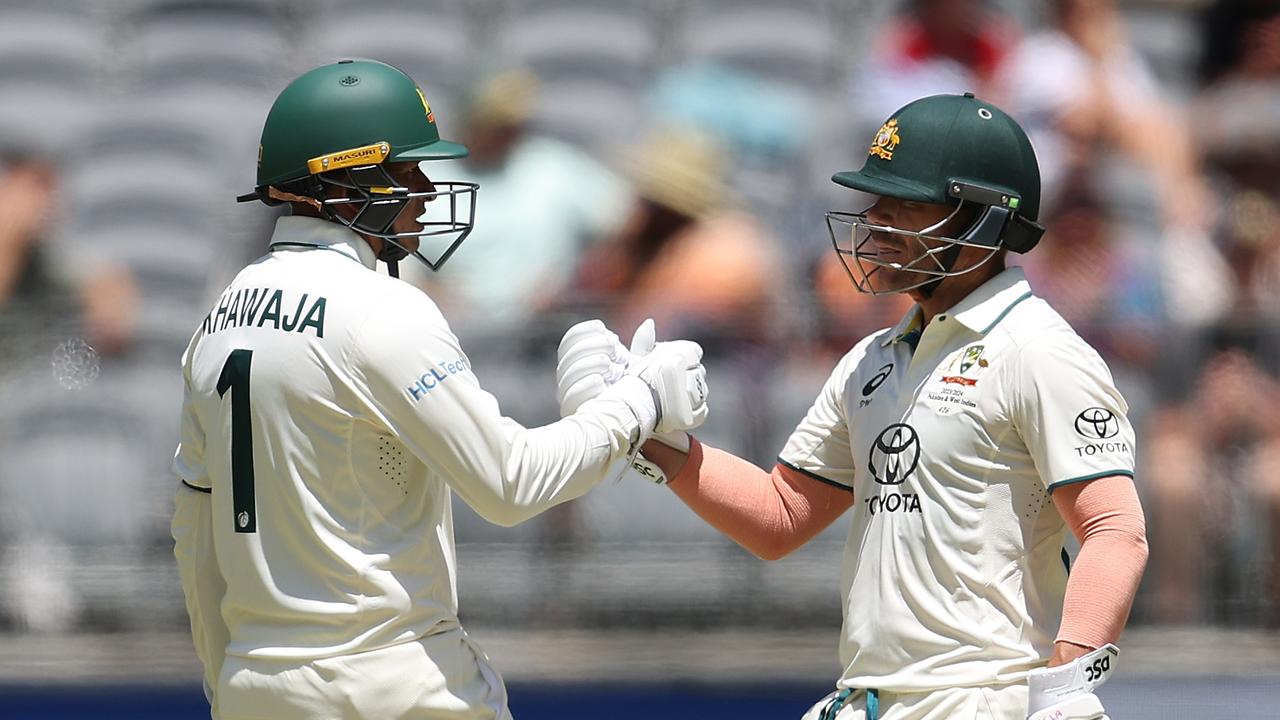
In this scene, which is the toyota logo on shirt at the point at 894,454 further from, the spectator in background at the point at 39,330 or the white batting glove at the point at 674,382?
the spectator in background at the point at 39,330

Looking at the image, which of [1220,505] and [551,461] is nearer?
[551,461]

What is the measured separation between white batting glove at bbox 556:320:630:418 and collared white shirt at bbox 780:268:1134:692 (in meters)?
0.60

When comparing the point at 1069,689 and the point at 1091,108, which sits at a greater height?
the point at 1091,108

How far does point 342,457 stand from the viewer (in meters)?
3.15

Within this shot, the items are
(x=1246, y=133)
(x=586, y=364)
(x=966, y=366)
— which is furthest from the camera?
(x=1246, y=133)

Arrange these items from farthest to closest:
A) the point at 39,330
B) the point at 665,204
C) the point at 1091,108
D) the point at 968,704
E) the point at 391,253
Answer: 1. the point at 1091,108
2. the point at 665,204
3. the point at 39,330
4. the point at 391,253
5. the point at 968,704

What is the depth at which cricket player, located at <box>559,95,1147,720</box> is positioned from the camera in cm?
314

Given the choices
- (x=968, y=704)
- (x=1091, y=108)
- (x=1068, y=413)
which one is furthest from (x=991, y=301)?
(x=1091, y=108)

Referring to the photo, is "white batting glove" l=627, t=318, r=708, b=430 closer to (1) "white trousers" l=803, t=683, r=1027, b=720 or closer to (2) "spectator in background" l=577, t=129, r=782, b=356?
(1) "white trousers" l=803, t=683, r=1027, b=720

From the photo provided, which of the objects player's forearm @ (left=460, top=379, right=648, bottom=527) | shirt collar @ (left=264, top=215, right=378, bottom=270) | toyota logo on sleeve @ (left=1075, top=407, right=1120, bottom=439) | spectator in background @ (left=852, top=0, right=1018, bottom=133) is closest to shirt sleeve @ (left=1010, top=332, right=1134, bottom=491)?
toyota logo on sleeve @ (left=1075, top=407, right=1120, bottom=439)

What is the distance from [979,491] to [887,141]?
0.74 m

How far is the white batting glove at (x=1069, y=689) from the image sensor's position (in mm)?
3016

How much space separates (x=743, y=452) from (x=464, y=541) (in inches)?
42.2

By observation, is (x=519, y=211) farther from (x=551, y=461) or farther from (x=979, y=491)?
(x=979, y=491)
